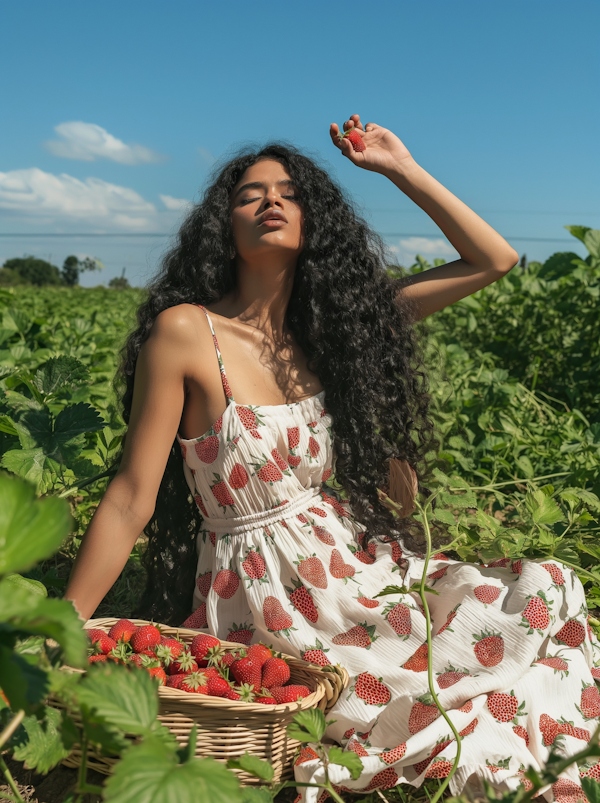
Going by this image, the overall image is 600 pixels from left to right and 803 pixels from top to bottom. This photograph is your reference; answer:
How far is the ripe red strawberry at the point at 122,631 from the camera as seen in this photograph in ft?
5.47

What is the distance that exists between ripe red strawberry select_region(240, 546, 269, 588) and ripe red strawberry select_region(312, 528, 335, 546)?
0.16 metres

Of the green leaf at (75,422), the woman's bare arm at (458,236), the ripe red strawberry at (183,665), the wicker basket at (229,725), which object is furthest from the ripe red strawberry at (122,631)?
the woman's bare arm at (458,236)

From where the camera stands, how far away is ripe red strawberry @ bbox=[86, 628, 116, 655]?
1.57 metres

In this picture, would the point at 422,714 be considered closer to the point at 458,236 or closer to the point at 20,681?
the point at 20,681

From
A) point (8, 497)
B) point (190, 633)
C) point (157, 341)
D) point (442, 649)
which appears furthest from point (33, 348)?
point (8, 497)

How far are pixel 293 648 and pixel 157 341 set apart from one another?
0.85 metres

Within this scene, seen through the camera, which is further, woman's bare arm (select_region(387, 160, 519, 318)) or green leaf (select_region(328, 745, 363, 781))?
woman's bare arm (select_region(387, 160, 519, 318))

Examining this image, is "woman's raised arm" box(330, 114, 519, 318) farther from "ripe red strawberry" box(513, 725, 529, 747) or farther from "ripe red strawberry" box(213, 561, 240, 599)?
"ripe red strawberry" box(513, 725, 529, 747)

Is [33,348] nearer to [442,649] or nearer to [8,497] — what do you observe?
[442,649]

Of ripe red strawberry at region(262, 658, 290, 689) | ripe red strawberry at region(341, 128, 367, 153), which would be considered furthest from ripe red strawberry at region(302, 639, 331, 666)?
Result: ripe red strawberry at region(341, 128, 367, 153)

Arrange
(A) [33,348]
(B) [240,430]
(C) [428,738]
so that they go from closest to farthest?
(C) [428,738], (B) [240,430], (A) [33,348]

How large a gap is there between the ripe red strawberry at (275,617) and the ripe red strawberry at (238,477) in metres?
0.30

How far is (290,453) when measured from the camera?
1887mm

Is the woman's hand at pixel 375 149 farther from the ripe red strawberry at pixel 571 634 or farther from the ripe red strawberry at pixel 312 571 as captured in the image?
the ripe red strawberry at pixel 571 634
